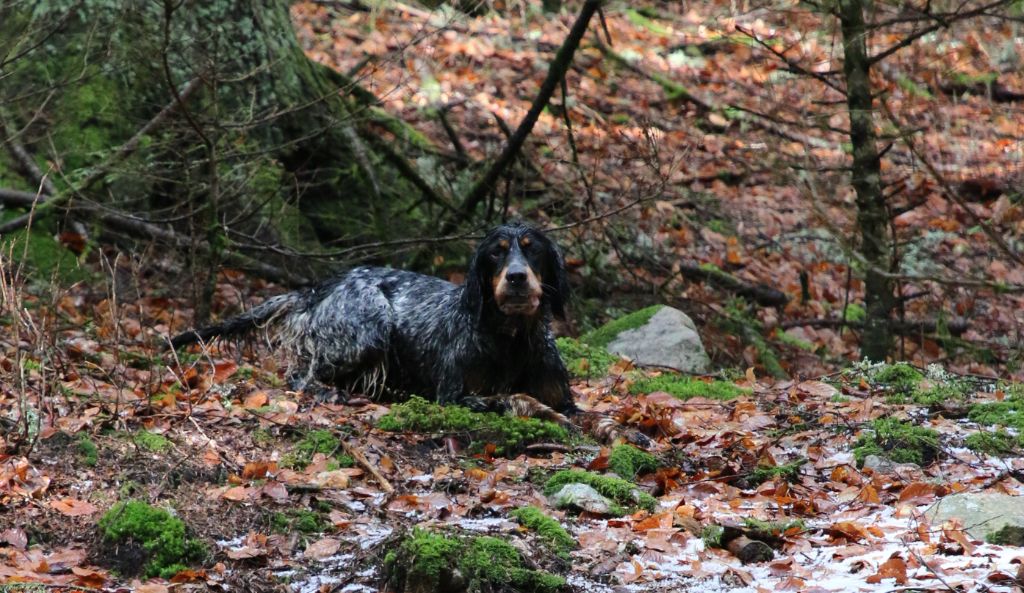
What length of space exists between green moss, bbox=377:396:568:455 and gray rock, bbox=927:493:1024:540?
2.12 meters

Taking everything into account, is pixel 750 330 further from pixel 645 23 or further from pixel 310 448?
pixel 645 23

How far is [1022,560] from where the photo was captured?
12.8ft

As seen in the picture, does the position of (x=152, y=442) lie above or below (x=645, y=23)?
below

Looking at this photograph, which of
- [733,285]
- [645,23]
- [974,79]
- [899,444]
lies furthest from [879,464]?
[645,23]

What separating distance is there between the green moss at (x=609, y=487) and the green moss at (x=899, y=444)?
134 centimetres

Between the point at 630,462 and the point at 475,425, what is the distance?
39.5 inches

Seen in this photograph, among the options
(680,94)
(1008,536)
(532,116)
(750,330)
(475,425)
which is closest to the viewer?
(1008,536)

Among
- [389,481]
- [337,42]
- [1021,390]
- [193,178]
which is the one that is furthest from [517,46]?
[389,481]

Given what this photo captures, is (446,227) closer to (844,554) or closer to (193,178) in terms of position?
(193,178)

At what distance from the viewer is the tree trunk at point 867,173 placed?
334 inches

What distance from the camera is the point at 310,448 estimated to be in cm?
556

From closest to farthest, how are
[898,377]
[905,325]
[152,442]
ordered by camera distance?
[152,442] → [898,377] → [905,325]

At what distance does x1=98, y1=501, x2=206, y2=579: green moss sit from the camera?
13.0ft

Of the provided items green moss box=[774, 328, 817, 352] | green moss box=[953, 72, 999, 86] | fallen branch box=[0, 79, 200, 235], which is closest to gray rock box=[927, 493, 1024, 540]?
fallen branch box=[0, 79, 200, 235]
